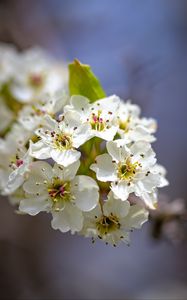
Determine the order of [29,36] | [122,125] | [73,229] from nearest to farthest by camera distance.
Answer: [73,229]
[122,125]
[29,36]

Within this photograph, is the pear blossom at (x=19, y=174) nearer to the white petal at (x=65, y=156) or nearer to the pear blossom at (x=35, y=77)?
the white petal at (x=65, y=156)

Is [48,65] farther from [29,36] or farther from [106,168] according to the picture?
[106,168]

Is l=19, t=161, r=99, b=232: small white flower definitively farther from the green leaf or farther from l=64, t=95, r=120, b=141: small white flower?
the green leaf

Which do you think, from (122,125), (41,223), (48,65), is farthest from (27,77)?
(41,223)

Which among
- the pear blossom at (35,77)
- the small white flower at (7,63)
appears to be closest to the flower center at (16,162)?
the pear blossom at (35,77)

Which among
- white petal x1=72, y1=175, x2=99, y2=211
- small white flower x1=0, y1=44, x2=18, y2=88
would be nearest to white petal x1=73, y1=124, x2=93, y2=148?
white petal x1=72, y1=175, x2=99, y2=211

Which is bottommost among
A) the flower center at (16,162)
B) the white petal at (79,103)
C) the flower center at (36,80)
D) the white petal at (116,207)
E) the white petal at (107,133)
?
the white petal at (116,207)

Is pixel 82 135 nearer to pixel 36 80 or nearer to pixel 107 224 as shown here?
pixel 107 224
